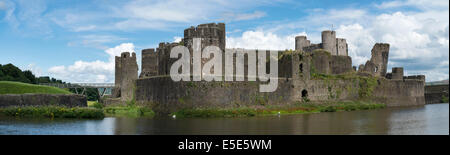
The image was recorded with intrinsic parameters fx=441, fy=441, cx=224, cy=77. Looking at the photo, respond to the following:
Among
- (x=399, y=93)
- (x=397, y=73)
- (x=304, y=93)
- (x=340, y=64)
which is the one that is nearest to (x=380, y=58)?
(x=397, y=73)

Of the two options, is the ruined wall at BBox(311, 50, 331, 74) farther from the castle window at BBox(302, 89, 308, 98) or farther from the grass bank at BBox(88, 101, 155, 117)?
the grass bank at BBox(88, 101, 155, 117)

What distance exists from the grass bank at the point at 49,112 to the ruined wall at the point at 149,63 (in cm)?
1523

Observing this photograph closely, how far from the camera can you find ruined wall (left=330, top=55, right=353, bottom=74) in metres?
54.1

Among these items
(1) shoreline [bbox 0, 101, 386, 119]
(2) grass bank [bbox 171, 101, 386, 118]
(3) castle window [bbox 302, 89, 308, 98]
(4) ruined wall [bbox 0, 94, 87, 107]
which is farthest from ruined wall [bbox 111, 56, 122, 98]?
(3) castle window [bbox 302, 89, 308, 98]

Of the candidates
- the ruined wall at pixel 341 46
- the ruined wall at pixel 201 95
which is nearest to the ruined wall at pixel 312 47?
the ruined wall at pixel 341 46

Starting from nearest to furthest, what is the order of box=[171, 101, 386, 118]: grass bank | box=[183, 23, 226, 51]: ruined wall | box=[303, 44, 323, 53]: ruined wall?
box=[171, 101, 386, 118]: grass bank → box=[183, 23, 226, 51]: ruined wall → box=[303, 44, 323, 53]: ruined wall

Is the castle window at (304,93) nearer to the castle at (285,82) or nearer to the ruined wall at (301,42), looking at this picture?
the castle at (285,82)

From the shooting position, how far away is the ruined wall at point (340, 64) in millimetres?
54094

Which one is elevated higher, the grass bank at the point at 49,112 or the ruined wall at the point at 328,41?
the ruined wall at the point at 328,41

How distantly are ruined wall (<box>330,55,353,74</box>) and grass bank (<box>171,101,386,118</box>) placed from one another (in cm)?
696

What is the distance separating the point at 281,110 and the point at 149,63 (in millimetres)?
16997

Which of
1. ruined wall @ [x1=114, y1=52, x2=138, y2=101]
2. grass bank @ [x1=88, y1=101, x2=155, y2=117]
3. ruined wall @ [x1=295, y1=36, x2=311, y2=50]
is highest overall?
ruined wall @ [x1=295, y1=36, x2=311, y2=50]
